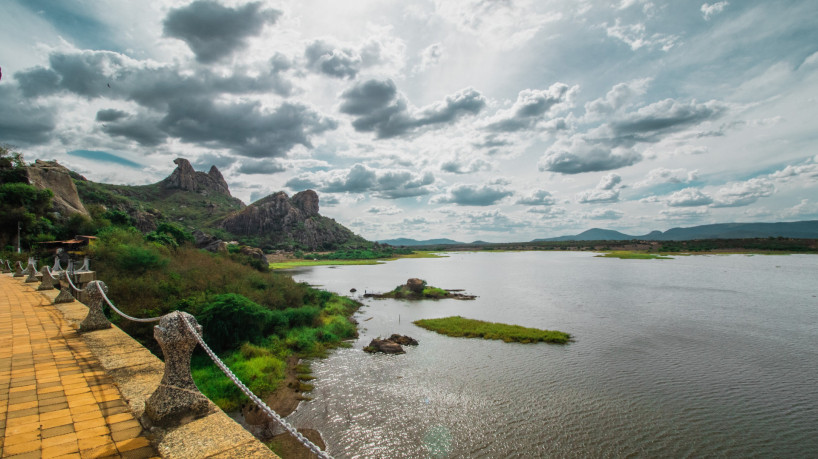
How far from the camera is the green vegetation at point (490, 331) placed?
26859mm

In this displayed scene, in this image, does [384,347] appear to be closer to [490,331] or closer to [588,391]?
[490,331]

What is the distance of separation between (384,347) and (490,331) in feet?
31.2

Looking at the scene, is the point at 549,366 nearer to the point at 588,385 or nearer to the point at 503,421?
the point at 588,385

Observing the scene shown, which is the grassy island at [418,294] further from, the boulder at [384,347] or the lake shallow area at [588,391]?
the boulder at [384,347]

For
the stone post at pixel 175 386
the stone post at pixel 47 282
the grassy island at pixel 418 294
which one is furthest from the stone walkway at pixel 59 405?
the grassy island at pixel 418 294

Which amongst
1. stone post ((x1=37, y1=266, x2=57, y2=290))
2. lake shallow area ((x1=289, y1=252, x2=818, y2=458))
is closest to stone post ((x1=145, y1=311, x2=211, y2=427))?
lake shallow area ((x1=289, y1=252, x2=818, y2=458))

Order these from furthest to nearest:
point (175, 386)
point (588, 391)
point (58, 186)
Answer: point (58, 186) < point (588, 391) < point (175, 386)

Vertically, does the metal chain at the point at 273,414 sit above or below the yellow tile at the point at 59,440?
above

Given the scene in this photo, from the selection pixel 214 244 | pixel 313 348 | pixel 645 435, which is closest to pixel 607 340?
pixel 645 435

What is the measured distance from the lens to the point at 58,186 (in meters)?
62.7

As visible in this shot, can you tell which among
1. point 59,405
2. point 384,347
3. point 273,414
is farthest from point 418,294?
point 273,414

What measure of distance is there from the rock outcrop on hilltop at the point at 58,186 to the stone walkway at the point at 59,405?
64.9 metres

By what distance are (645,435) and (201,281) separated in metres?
24.9

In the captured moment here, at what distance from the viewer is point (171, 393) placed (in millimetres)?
5059
